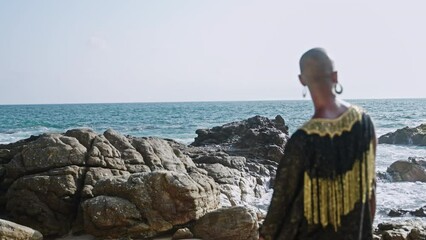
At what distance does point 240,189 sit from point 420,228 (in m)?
6.75

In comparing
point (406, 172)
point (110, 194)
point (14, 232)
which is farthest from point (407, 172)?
point (14, 232)

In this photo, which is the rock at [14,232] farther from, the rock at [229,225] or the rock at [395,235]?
the rock at [395,235]

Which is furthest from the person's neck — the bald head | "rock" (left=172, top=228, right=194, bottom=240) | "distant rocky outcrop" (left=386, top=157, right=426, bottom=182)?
"distant rocky outcrop" (left=386, top=157, right=426, bottom=182)

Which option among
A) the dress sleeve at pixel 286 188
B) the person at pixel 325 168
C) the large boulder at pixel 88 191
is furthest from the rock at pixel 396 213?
the dress sleeve at pixel 286 188

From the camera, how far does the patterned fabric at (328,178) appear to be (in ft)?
9.25

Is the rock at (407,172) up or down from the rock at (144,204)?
down

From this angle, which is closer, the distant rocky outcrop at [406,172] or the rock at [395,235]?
the rock at [395,235]

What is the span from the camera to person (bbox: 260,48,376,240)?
2.82 metres

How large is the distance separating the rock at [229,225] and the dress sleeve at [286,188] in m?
5.10

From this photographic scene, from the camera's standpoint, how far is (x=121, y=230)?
27.1 feet

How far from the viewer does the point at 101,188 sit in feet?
29.1

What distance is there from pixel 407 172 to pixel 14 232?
13.5 m

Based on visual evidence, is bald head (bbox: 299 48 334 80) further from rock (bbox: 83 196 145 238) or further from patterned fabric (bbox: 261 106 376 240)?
rock (bbox: 83 196 145 238)

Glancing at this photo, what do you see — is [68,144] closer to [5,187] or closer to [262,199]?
[5,187]
